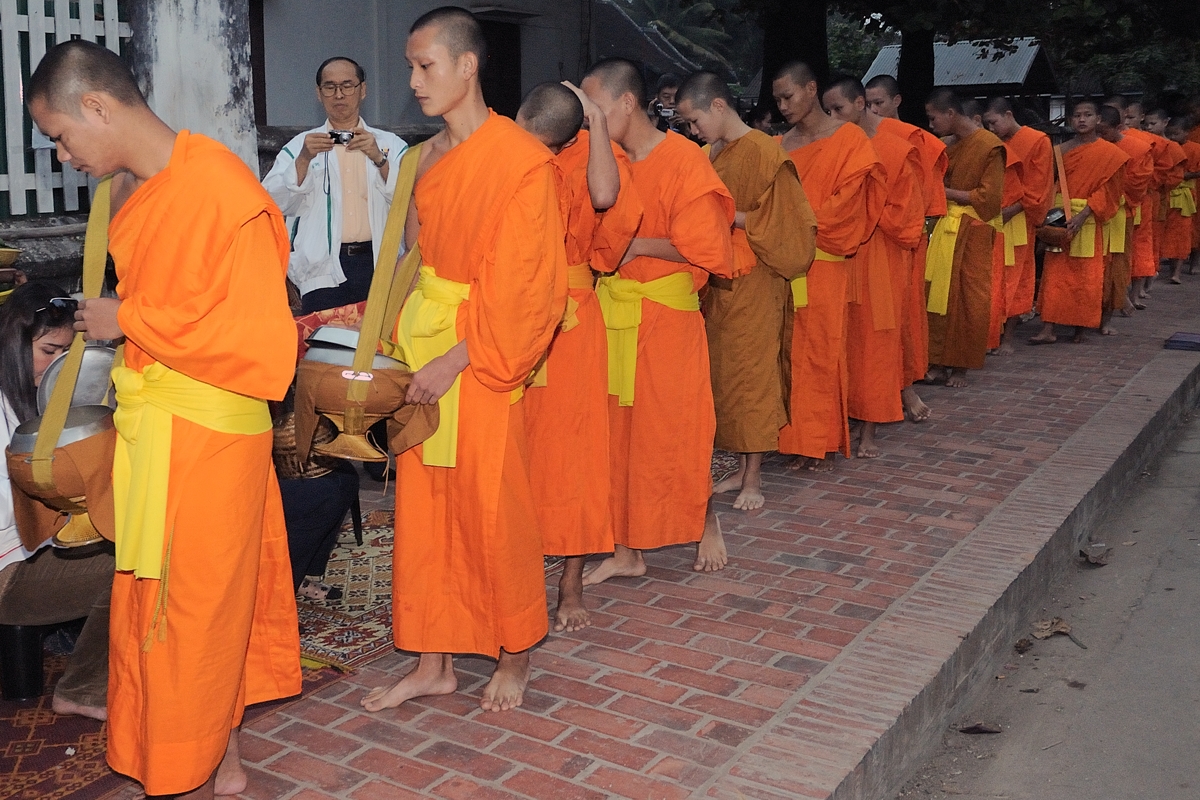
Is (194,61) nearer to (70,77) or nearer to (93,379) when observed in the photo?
(93,379)

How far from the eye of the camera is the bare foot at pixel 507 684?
153 inches

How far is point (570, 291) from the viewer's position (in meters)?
4.35

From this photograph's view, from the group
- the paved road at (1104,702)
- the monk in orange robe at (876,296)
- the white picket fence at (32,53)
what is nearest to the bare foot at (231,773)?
the paved road at (1104,702)

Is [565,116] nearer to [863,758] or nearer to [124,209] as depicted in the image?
[124,209]

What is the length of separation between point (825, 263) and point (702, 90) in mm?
1445

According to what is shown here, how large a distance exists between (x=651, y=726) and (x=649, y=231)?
189 centimetres

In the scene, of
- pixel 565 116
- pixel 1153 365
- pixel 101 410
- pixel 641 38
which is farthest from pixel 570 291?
pixel 641 38

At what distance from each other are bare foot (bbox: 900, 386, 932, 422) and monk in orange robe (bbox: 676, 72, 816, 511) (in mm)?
2017

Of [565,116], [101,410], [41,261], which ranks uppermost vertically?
[565,116]

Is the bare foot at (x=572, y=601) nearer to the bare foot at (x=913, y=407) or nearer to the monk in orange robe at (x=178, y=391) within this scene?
the monk in orange robe at (x=178, y=391)

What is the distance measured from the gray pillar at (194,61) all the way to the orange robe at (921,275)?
404 cm

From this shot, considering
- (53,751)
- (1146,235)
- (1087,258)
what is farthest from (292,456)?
(1146,235)

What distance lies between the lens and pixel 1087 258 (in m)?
10.4

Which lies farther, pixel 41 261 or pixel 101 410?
pixel 41 261
